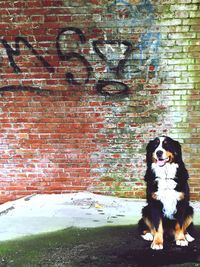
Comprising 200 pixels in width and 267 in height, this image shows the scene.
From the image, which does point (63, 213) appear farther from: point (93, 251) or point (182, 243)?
point (182, 243)

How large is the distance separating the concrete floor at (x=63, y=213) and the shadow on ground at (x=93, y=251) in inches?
9.8

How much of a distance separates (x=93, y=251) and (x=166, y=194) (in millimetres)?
1008

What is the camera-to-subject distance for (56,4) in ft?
17.7

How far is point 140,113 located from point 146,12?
1.44 m

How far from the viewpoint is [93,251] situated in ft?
13.4

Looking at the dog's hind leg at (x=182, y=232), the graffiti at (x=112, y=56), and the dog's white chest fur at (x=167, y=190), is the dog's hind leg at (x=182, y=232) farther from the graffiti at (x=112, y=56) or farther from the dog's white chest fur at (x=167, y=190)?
the graffiti at (x=112, y=56)

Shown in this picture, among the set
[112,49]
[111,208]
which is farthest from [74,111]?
[111,208]

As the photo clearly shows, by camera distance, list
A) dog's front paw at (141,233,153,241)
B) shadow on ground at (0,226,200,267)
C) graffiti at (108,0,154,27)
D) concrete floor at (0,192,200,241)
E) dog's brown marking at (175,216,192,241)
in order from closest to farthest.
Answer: shadow on ground at (0,226,200,267) → dog's brown marking at (175,216,192,241) → dog's front paw at (141,233,153,241) → concrete floor at (0,192,200,241) → graffiti at (108,0,154,27)

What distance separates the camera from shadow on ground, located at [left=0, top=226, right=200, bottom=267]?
12.6 feet

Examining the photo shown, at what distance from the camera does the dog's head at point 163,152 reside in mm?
4051

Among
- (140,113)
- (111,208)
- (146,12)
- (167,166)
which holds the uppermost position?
(146,12)

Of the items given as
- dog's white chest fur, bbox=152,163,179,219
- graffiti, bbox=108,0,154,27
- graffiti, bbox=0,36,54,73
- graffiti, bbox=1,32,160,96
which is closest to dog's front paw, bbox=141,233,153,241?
dog's white chest fur, bbox=152,163,179,219

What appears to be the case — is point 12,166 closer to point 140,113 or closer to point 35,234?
point 35,234

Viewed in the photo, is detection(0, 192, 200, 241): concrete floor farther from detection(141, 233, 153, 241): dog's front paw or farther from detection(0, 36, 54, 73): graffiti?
detection(0, 36, 54, 73): graffiti
